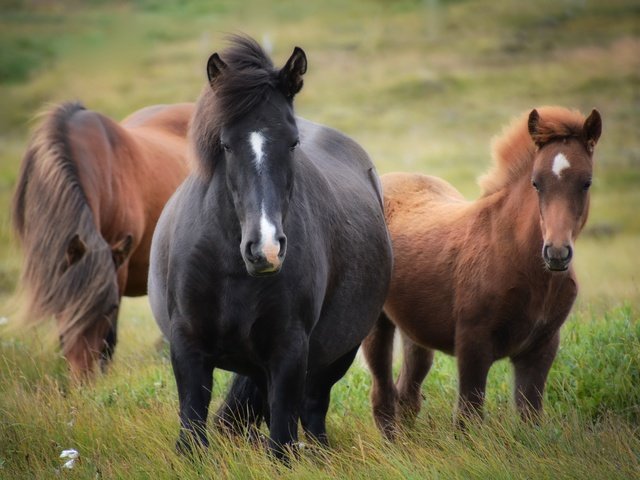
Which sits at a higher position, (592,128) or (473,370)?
(592,128)

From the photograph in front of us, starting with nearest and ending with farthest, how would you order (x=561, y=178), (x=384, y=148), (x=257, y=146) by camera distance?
(x=257, y=146)
(x=561, y=178)
(x=384, y=148)

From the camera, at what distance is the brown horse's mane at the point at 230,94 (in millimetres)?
3803

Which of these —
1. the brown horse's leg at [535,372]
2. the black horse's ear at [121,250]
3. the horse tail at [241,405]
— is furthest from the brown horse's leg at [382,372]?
the black horse's ear at [121,250]

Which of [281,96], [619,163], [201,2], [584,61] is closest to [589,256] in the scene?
[619,163]

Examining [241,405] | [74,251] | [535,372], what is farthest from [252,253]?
[74,251]

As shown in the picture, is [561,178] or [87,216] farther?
[87,216]

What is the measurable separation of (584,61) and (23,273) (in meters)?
46.6

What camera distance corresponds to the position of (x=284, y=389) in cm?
390

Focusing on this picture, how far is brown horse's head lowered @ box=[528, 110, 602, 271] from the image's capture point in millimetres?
4586

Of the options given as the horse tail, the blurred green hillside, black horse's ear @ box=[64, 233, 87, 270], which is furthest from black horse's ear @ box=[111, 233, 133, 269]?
the blurred green hillside

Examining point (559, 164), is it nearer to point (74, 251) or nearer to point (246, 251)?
point (246, 251)

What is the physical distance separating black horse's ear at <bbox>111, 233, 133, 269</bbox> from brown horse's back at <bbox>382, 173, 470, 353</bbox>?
6.38 ft

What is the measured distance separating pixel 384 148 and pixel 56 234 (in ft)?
89.1

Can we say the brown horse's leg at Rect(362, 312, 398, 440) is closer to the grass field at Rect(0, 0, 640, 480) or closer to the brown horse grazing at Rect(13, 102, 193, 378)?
the grass field at Rect(0, 0, 640, 480)
